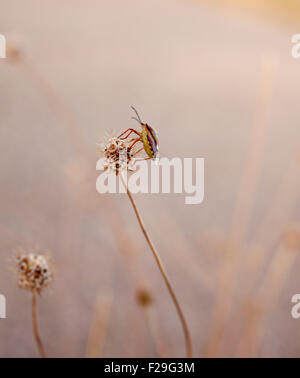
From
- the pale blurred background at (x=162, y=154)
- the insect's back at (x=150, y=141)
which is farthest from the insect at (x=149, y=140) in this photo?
the pale blurred background at (x=162, y=154)

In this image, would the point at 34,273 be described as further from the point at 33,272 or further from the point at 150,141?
the point at 150,141

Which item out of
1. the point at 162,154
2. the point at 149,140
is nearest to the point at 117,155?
the point at 149,140

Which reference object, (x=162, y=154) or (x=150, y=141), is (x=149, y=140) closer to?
(x=150, y=141)

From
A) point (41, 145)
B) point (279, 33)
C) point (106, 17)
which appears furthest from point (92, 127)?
point (279, 33)

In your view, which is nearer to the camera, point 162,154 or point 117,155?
point 117,155

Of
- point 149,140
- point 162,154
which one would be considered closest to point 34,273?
point 149,140
